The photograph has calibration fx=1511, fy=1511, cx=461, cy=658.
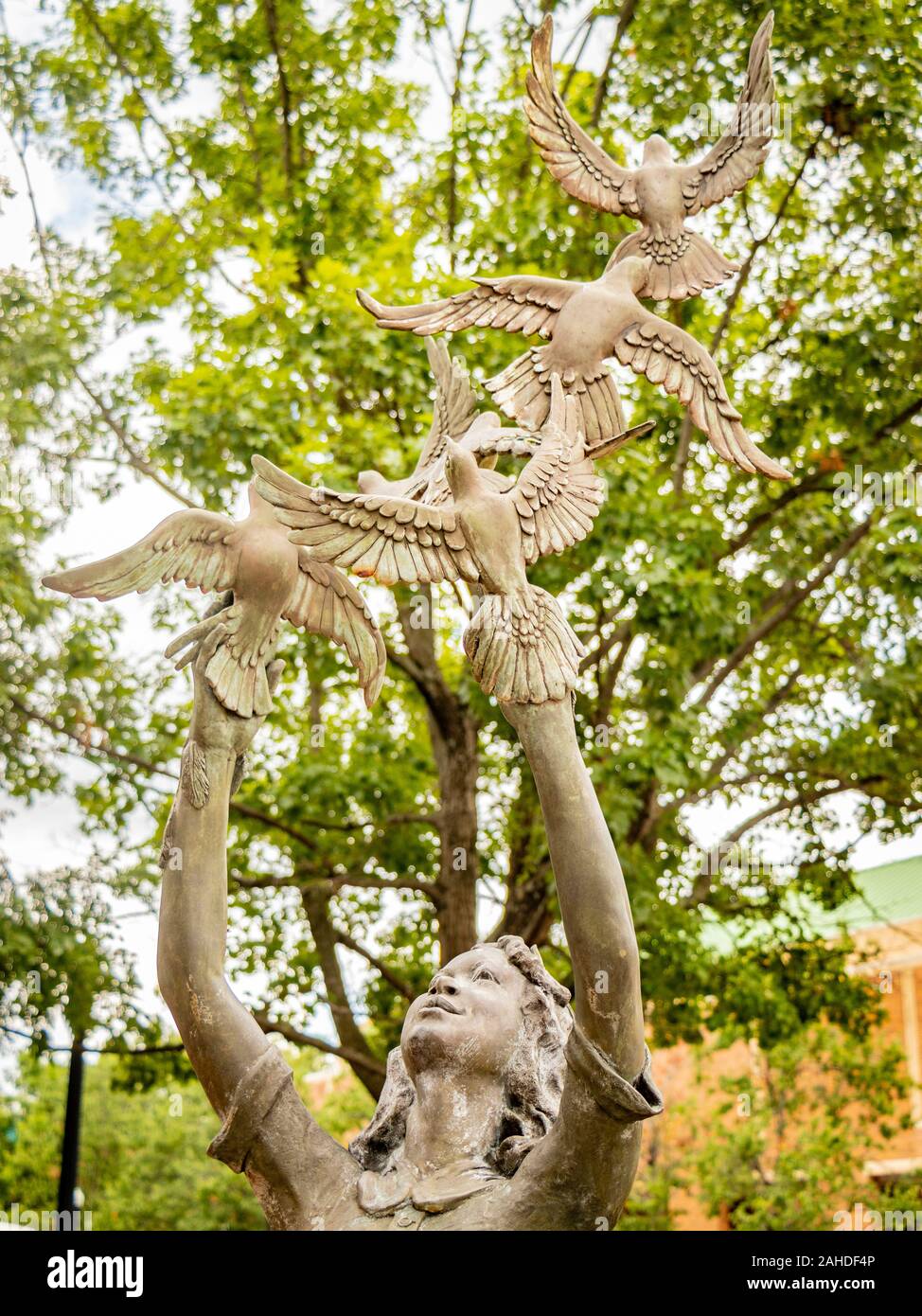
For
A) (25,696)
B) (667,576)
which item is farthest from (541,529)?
(25,696)

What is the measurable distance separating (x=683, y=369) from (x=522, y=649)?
1206mm

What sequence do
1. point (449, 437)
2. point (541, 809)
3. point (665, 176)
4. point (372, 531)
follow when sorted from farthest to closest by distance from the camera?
1. point (665, 176)
2. point (449, 437)
3. point (372, 531)
4. point (541, 809)

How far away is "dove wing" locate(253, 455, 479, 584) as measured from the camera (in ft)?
11.0

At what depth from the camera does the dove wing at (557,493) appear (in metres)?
3.49

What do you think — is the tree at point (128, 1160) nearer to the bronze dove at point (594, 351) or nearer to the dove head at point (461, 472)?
the bronze dove at point (594, 351)

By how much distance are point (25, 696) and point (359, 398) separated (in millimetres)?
3086

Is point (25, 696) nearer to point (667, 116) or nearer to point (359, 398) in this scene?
point (359, 398)

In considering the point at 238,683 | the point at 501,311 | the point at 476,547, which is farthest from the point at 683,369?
the point at 238,683

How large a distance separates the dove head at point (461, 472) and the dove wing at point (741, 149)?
4.61 ft

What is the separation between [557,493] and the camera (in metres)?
3.56

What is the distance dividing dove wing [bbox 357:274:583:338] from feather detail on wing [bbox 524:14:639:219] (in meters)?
0.37

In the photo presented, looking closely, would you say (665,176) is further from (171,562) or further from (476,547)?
(171,562)

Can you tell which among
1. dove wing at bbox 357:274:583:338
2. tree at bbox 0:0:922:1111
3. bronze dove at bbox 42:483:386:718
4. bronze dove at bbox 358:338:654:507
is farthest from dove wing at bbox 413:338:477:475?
tree at bbox 0:0:922:1111

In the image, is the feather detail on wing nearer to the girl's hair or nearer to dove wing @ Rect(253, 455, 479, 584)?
dove wing @ Rect(253, 455, 479, 584)
